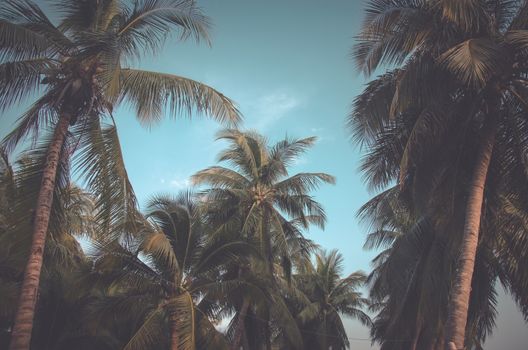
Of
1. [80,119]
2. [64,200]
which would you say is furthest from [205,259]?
[80,119]

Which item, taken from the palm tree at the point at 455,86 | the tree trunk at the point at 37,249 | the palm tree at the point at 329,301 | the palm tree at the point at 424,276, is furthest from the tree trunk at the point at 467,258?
the palm tree at the point at 329,301

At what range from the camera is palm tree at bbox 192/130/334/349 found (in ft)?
67.5

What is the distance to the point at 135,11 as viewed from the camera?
9.83m

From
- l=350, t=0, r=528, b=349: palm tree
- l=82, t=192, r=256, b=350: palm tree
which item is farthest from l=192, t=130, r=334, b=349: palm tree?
l=350, t=0, r=528, b=349: palm tree

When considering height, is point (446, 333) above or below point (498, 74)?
below

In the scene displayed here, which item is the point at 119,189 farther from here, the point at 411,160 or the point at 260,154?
the point at 260,154

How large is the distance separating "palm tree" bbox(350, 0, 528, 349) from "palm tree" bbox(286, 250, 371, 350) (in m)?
21.3

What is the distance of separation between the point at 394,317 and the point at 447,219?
6.06 metres

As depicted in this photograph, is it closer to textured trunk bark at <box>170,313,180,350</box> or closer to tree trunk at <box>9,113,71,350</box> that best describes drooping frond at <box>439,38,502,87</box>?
tree trunk at <box>9,113,71,350</box>

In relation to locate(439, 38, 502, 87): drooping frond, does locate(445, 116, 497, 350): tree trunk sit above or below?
below

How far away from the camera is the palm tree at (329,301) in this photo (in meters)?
32.2

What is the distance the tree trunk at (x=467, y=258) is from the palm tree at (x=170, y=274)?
7634 mm

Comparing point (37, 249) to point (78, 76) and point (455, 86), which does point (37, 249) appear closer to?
point (78, 76)

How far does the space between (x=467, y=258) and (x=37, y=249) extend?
7688mm
